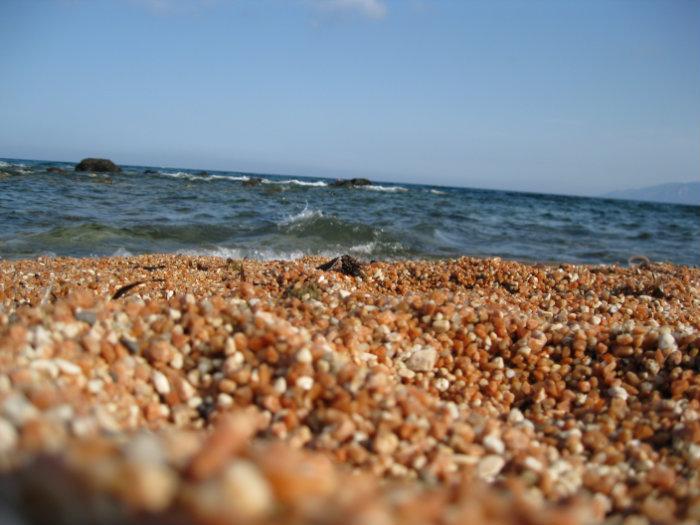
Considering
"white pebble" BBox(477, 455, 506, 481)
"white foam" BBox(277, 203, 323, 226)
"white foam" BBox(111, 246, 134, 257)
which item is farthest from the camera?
"white foam" BBox(277, 203, 323, 226)

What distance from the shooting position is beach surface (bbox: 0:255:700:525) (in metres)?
0.83

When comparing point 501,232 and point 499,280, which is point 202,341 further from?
point 501,232

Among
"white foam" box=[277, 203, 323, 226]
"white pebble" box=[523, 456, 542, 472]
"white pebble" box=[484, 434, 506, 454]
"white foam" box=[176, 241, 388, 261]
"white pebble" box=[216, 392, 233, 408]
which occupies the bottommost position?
"white foam" box=[176, 241, 388, 261]

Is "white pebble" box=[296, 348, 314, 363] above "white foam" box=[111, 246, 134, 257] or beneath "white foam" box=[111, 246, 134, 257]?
above

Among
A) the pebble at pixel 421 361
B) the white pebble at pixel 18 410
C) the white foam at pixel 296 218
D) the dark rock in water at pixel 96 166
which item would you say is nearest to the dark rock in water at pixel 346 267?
the pebble at pixel 421 361

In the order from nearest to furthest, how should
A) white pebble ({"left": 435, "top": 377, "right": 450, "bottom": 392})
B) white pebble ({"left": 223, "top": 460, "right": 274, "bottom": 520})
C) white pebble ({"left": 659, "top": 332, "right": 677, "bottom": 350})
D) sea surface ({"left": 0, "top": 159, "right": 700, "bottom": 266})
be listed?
white pebble ({"left": 223, "top": 460, "right": 274, "bottom": 520}) → white pebble ({"left": 435, "top": 377, "right": 450, "bottom": 392}) → white pebble ({"left": 659, "top": 332, "right": 677, "bottom": 350}) → sea surface ({"left": 0, "top": 159, "right": 700, "bottom": 266})

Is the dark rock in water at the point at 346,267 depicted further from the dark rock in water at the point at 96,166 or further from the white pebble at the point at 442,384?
the dark rock in water at the point at 96,166

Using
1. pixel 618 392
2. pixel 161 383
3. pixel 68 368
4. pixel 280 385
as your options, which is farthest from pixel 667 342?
pixel 68 368

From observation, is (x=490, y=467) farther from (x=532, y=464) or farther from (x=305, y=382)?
(x=305, y=382)

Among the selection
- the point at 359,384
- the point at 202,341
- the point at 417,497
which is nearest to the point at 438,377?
the point at 359,384

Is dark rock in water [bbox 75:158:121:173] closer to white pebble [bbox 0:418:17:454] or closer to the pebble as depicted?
the pebble

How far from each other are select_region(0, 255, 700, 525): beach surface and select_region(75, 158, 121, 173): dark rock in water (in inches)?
1497

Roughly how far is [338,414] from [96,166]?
40.6 metres

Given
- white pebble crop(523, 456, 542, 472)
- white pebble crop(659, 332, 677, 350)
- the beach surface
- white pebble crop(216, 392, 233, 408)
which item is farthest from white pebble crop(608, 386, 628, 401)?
white pebble crop(216, 392, 233, 408)
